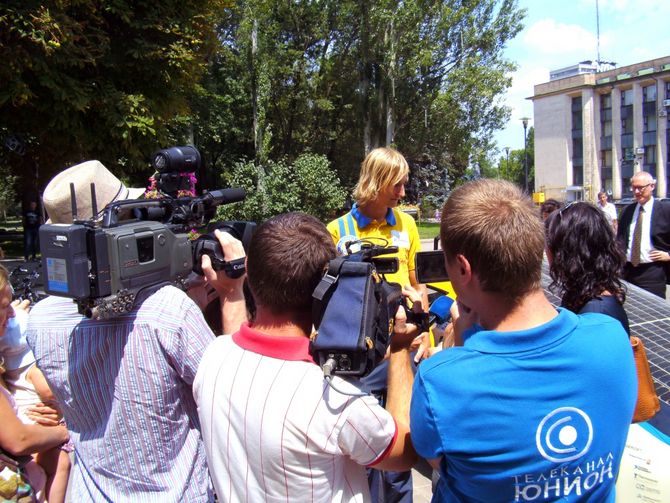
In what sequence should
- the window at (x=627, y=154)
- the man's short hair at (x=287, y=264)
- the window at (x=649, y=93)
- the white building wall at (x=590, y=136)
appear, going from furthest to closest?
1. the white building wall at (x=590, y=136)
2. the window at (x=649, y=93)
3. the window at (x=627, y=154)
4. the man's short hair at (x=287, y=264)

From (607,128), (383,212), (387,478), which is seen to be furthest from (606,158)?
(387,478)

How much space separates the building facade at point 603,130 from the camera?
65312mm

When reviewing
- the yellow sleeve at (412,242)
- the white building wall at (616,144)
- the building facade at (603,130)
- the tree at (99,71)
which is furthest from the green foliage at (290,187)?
the white building wall at (616,144)

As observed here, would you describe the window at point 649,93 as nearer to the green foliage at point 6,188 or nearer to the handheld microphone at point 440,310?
the green foliage at point 6,188

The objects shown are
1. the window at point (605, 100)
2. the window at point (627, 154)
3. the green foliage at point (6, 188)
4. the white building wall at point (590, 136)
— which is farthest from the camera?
the white building wall at point (590, 136)

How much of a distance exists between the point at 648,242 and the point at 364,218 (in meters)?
4.10

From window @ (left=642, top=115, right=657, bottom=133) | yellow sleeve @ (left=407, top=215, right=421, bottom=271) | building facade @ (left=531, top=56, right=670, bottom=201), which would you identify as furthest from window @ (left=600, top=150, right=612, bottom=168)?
yellow sleeve @ (left=407, top=215, right=421, bottom=271)

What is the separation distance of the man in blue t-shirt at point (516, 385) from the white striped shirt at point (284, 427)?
0.17 meters

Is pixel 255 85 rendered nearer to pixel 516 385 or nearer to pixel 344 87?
pixel 344 87

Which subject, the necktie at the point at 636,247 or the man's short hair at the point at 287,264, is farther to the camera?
the necktie at the point at 636,247

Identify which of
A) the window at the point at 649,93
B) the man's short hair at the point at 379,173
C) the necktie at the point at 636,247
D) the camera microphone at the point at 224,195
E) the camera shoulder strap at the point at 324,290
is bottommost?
the necktie at the point at 636,247

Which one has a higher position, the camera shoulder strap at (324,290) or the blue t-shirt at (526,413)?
the camera shoulder strap at (324,290)

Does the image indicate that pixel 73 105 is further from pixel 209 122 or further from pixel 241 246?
pixel 209 122

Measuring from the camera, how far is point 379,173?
3664mm
